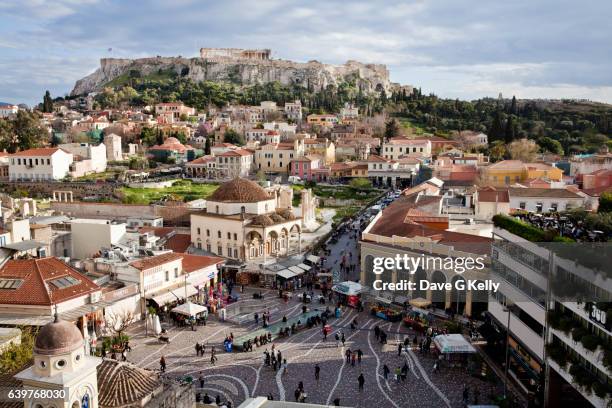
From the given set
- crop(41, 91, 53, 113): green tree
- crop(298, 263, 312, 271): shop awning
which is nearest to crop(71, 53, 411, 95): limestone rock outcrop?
crop(41, 91, 53, 113): green tree

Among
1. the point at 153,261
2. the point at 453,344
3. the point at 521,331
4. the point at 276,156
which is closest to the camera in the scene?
the point at 521,331

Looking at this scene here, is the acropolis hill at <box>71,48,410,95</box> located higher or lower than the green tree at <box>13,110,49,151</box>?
higher

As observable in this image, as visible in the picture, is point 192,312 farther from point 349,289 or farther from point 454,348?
point 454,348

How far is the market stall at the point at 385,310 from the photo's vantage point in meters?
25.7

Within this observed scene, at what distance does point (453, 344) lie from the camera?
20547 mm

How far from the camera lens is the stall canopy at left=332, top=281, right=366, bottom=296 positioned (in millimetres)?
27750

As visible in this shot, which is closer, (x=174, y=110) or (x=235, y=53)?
(x=174, y=110)

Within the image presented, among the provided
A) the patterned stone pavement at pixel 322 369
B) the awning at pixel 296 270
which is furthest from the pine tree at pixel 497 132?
the patterned stone pavement at pixel 322 369

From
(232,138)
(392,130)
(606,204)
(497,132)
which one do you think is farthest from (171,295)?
(392,130)

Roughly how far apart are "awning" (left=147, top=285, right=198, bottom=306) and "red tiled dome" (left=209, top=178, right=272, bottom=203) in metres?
8.81

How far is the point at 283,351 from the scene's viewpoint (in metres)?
22.4

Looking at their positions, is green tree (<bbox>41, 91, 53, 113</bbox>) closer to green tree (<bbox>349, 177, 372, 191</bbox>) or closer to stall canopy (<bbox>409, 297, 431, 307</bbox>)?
green tree (<bbox>349, 177, 372, 191</bbox>)

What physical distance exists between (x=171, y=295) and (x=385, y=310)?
9578 millimetres

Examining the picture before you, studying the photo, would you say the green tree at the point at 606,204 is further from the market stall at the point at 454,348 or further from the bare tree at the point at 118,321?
the bare tree at the point at 118,321
